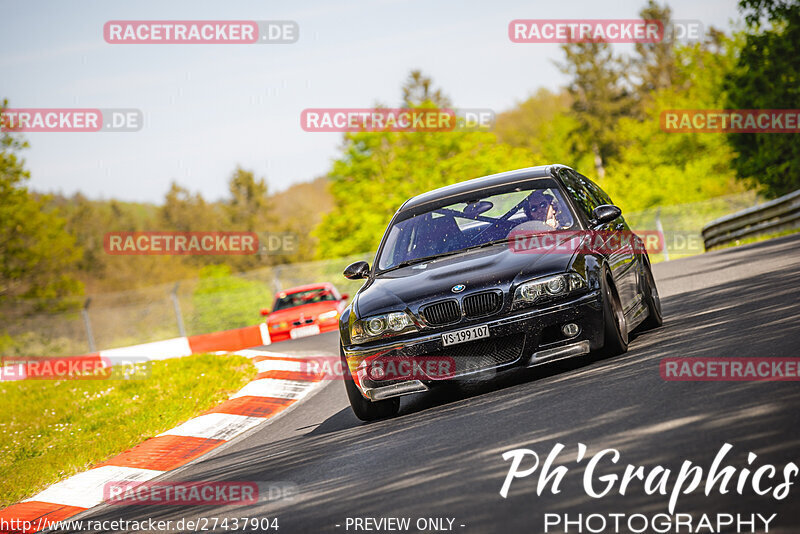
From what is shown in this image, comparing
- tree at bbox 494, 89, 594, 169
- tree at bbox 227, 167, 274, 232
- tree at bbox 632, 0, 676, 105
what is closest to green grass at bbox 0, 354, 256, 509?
tree at bbox 494, 89, 594, 169

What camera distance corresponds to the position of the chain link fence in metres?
30.6

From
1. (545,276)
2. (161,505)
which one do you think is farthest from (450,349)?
(161,505)

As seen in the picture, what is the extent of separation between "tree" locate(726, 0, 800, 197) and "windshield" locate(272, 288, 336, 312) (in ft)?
Result: 59.7

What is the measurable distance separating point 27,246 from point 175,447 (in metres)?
35.8

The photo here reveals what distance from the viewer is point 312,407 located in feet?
32.0

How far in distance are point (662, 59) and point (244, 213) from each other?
46524 millimetres

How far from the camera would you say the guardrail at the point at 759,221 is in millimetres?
23797

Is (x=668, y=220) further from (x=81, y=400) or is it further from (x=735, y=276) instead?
(x=81, y=400)

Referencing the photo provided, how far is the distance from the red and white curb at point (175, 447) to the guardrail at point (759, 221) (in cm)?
1555

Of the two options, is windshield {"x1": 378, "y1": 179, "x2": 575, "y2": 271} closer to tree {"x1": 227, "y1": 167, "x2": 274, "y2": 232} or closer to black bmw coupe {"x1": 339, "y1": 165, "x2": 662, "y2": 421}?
black bmw coupe {"x1": 339, "y1": 165, "x2": 662, "y2": 421}

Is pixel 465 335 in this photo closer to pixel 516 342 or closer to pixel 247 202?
pixel 516 342

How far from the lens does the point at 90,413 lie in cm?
1173

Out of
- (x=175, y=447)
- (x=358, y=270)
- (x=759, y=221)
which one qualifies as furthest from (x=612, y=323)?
(x=759, y=221)

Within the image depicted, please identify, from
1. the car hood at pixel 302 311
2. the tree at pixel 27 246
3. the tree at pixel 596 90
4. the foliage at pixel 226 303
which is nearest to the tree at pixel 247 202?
the tree at pixel 596 90
